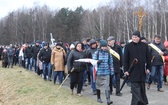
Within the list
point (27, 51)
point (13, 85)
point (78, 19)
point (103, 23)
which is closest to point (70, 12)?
point (78, 19)

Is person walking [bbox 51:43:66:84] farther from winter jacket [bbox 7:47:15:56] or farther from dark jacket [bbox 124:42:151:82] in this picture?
winter jacket [bbox 7:47:15:56]

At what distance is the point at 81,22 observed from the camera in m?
74.6

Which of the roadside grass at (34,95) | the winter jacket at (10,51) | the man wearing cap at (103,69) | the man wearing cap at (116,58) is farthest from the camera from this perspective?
the winter jacket at (10,51)

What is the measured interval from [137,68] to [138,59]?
0.23 m

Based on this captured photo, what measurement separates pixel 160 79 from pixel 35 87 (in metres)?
5.12

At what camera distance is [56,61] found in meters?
12.3

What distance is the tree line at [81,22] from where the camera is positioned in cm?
5106

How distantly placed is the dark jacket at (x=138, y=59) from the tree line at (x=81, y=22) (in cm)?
4245

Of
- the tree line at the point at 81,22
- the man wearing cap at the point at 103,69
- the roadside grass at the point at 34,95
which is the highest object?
the tree line at the point at 81,22

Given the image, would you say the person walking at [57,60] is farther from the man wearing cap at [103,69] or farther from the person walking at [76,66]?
the man wearing cap at [103,69]

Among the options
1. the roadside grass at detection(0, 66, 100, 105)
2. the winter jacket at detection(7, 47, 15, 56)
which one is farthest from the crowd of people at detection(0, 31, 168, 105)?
the winter jacket at detection(7, 47, 15, 56)

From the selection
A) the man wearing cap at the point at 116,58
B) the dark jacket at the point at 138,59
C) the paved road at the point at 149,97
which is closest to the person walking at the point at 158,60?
the paved road at the point at 149,97

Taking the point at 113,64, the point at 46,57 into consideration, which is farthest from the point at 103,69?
the point at 46,57

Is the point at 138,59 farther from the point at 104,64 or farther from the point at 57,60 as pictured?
the point at 57,60
